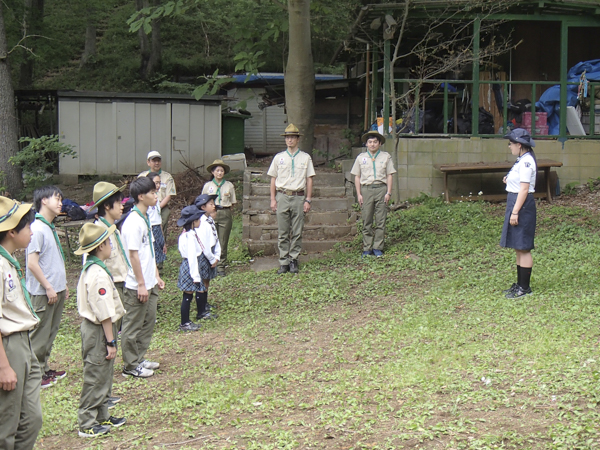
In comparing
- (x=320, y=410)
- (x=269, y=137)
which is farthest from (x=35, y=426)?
(x=269, y=137)

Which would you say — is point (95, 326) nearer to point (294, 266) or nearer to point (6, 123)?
point (294, 266)

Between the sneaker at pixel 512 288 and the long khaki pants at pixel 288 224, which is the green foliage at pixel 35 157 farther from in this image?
the sneaker at pixel 512 288

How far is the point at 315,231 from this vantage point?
461 inches

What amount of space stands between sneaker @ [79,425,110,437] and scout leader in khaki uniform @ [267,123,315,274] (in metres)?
5.29

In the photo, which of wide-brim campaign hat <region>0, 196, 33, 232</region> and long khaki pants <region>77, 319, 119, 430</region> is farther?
long khaki pants <region>77, 319, 119, 430</region>

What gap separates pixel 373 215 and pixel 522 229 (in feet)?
11.2

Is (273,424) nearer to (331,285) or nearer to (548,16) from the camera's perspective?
(331,285)

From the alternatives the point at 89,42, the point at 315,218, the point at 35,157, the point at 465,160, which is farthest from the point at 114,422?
the point at 89,42

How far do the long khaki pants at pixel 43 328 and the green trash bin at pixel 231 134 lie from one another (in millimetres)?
14339

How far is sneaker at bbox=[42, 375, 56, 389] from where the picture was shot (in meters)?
6.06

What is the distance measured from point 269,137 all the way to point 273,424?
2012 centimetres

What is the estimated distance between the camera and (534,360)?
5320 mm

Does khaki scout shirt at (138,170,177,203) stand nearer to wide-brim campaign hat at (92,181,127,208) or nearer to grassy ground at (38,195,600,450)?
grassy ground at (38,195,600,450)

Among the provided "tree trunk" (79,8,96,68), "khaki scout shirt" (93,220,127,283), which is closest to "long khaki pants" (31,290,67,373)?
"khaki scout shirt" (93,220,127,283)
